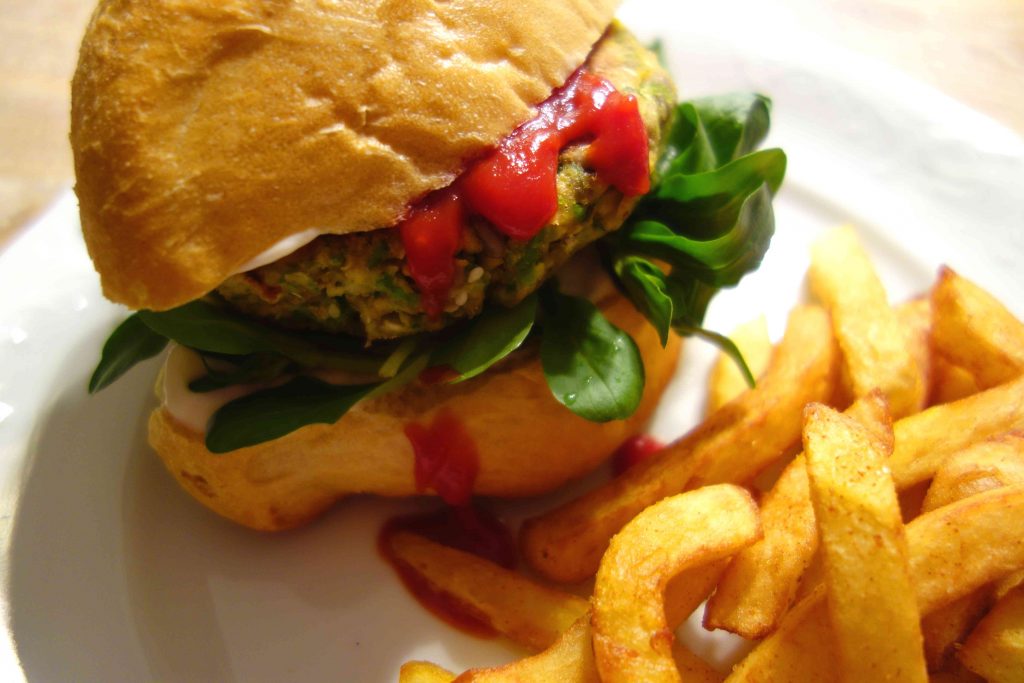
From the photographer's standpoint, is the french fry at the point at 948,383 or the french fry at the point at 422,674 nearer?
the french fry at the point at 422,674

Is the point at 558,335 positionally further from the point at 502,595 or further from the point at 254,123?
the point at 254,123

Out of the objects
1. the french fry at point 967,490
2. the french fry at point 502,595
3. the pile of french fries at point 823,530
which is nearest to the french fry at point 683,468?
the pile of french fries at point 823,530

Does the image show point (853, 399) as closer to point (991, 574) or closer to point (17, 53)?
point (991, 574)

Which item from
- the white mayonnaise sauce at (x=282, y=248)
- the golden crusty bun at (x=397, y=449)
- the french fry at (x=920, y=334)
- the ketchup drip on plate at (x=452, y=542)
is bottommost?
the ketchup drip on plate at (x=452, y=542)

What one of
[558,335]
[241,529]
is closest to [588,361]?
[558,335]

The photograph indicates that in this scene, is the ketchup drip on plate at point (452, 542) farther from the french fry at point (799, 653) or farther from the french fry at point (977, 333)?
the french fry at point (977, 333)

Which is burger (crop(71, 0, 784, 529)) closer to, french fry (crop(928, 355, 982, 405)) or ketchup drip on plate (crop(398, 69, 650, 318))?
ketchup drip on plate (crop(398, 69, 650, 318))
